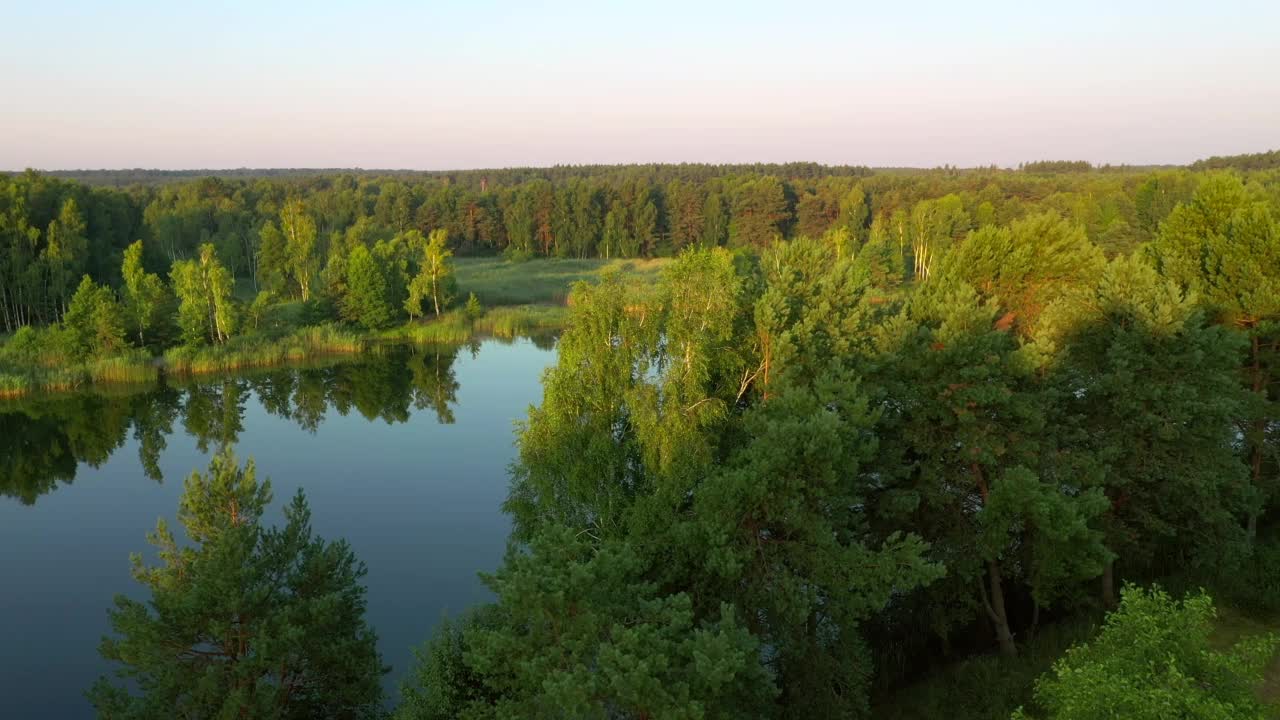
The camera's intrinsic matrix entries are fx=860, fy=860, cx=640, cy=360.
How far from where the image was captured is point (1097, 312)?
54.6ft

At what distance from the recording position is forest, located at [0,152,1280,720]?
9.83 metres

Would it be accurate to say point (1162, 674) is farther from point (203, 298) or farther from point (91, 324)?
point (203, 298)

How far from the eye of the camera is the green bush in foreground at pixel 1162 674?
22.7 ft

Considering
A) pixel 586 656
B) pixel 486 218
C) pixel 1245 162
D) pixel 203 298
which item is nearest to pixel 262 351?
pixel 203 298

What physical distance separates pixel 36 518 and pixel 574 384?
18199 millimetres

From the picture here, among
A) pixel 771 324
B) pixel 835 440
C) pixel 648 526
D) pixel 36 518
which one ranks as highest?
pixel 771 324

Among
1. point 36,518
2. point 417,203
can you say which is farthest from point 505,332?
point 417,203

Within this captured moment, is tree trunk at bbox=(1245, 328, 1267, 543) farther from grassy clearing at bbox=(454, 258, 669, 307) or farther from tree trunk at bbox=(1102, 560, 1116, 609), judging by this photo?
grassy clearing at bbox=(454, 258, 669, 307)

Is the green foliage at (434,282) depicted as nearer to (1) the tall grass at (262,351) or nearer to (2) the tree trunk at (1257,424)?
(1) the tall grass at (262,351)

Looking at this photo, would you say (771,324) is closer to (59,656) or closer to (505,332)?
(59,656)

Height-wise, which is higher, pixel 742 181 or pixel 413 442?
pixel 742 181

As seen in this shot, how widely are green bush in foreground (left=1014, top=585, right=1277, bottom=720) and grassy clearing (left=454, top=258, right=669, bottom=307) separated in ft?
171

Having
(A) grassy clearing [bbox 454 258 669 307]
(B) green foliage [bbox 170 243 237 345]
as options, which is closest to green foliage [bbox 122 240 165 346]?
(B) green foliage [bbox 170 243 237 345]

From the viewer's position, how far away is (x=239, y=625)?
12.0 meters
